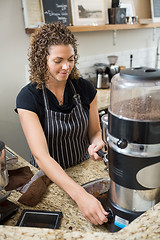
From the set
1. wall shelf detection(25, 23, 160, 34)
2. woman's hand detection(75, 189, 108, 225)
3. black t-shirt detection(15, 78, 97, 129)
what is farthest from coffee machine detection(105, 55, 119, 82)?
woman's hand detection(75, 189, 108, 225)

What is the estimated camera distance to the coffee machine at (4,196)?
2.90 ft

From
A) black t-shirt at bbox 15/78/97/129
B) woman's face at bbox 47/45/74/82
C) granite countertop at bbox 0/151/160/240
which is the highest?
woman's face at bbox 47/45/74/82

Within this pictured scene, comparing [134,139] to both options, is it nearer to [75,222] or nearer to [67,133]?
[75,222]

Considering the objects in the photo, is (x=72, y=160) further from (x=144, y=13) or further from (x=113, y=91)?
(x=144, y=13)

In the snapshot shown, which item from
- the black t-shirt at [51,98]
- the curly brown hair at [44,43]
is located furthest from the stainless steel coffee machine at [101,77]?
the curly brown hair at [44,43]

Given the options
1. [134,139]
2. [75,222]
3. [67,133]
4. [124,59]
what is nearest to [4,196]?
[75,222]

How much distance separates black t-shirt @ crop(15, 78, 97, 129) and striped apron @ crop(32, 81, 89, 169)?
1.0 inches

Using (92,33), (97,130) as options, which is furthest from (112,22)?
(97,130)

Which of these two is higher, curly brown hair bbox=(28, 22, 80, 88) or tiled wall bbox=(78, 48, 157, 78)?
curly brown hair bbox=(28, 22, 80, 88)

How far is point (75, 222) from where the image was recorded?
0.98m

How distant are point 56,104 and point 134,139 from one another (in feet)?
2.81

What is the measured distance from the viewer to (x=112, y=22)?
9.88 ft

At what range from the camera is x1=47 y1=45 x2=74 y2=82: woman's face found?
1.44m

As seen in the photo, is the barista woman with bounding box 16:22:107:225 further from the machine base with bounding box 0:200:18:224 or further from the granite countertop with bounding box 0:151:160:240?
the machine base with bounding box 0:200:18:224
